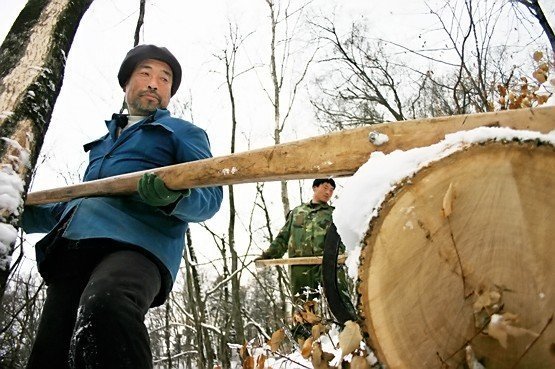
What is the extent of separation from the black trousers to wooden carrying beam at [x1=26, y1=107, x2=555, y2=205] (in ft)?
1.18

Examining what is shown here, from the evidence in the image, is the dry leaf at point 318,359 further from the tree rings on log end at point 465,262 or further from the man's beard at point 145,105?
the man's beard at point 145,105

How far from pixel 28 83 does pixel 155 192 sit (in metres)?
0.63

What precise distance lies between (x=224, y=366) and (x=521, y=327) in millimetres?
8836

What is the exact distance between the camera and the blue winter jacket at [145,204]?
1508 millimetres

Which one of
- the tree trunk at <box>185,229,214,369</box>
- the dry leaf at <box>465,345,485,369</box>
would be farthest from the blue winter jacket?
the tree trunk at <box>185,229,214,369</box>

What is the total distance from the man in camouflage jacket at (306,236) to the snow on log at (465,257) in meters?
4.02

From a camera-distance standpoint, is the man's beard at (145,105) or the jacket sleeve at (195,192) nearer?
the jacket sleeve at (195,192)

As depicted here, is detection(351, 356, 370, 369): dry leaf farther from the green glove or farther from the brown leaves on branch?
the brown leaves on branch

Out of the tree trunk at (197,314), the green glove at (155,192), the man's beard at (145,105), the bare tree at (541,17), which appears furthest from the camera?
the tree trunk at (197,314)

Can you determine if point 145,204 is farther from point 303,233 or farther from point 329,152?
point 303,233

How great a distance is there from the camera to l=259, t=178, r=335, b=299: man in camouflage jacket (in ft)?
16.3

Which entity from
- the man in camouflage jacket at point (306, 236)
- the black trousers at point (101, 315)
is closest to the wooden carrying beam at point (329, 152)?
the black trousers at point (101, 315)

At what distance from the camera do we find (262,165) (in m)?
1.25

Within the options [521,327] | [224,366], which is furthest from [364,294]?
[224,366]
